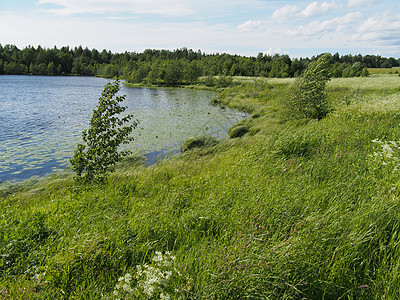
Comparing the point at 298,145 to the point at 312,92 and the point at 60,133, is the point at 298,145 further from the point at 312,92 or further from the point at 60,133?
the point at 60,133

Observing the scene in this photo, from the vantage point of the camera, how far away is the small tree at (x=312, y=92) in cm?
1458

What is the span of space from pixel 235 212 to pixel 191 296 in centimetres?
190

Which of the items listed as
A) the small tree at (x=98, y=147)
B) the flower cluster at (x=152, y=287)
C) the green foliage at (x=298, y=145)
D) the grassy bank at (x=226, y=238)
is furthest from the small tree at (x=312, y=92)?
the flower cluster at (x=152, y=287)

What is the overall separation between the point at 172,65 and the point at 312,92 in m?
63.8

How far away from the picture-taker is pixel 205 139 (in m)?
15.5

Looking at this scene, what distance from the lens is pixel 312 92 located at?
1504 centimetres

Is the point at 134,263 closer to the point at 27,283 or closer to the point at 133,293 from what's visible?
the point at 133,293

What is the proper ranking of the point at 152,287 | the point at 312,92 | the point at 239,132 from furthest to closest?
the point at 239,132
the point at 312,92
the point at 152,287

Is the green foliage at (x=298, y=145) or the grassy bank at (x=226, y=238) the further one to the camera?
the green foliage at (x=298, y=145)

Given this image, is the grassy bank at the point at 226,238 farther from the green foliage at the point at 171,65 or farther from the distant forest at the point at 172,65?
the green foliage at the point at 171,65

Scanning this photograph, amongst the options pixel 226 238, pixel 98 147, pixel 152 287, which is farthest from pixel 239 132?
pixel 152 287

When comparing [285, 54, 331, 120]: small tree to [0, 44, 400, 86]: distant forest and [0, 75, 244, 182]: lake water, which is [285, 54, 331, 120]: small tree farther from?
[0, 44, 400, 86]: distant forest

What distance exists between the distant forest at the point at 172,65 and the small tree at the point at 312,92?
3772 centimetres

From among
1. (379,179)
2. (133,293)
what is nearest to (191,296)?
(133,293)
